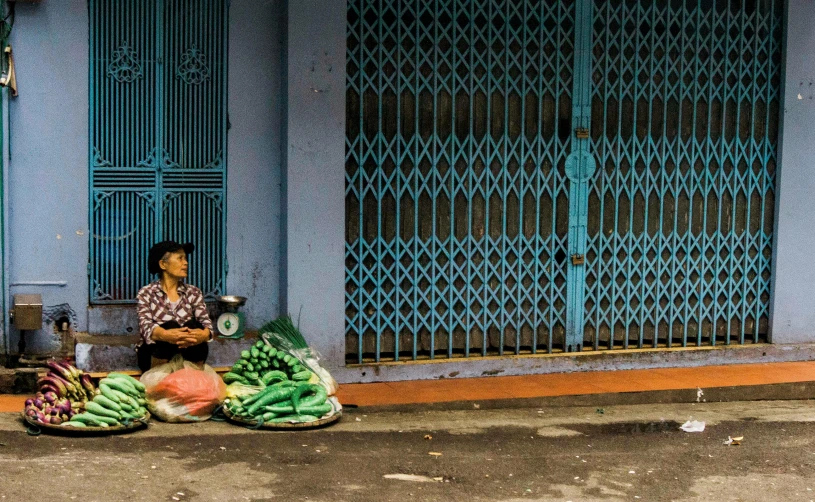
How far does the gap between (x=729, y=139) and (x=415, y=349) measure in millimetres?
3387

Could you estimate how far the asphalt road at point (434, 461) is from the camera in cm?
656

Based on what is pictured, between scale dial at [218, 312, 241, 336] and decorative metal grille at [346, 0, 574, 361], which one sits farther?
decorative metal grille at [346, 0, 574, 361]

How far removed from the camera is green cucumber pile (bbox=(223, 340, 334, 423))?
812 cm

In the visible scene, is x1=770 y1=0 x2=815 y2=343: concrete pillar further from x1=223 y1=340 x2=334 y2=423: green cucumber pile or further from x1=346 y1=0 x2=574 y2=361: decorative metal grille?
x1=223 y1=340 x2=334 y2=423: green cucumber pile

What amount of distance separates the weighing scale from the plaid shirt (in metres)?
0.34

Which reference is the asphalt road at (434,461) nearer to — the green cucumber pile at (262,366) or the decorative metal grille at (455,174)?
the green cucumber pile at (262,366)

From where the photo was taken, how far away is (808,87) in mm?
10477

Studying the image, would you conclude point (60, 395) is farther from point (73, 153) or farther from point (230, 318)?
point (73, 153)

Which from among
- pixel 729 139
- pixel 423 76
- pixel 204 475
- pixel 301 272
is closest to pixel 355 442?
pixel 204 475

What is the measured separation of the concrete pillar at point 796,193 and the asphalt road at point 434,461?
6.58 feet

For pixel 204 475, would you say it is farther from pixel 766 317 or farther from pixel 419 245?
pixel 766 317

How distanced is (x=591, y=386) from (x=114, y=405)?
3.83 metres

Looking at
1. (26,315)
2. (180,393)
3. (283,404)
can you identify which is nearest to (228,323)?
(180,393)

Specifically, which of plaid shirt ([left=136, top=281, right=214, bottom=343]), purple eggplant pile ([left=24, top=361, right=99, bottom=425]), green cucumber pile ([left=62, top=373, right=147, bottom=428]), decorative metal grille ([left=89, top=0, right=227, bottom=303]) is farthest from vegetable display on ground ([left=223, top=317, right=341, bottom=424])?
purple eggplant pile ([left=24, top=361, right=99, bottom=425])
